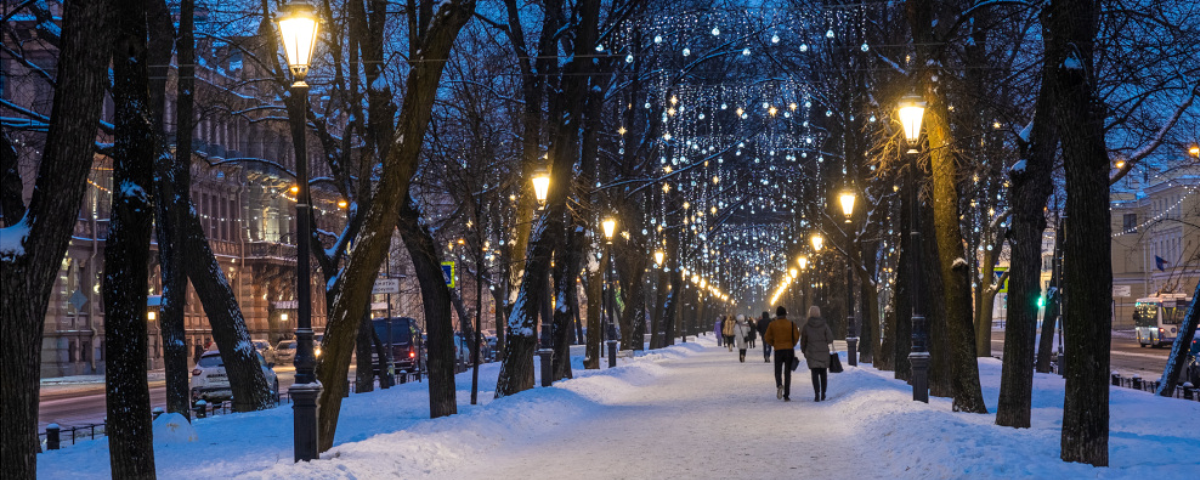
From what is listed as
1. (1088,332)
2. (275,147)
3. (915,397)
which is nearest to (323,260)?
(915,397)

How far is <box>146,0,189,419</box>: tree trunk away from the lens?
18.3 meters

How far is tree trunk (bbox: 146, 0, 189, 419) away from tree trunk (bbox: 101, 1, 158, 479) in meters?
8.69

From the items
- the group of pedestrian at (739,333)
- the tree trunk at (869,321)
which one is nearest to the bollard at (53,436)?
the tree trunk at (869,321)


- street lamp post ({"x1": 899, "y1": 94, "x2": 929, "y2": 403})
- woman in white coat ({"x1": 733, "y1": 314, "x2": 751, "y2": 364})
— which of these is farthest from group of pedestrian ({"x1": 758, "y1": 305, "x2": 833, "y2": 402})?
woman in white coat ({"x1": 733, "y1": 314, "x2": 751, "y2": 364})

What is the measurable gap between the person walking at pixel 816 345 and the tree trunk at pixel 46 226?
588 inches

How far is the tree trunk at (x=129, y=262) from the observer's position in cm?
945

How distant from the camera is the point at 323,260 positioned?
21.8 m

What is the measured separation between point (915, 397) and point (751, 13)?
44.8 feet

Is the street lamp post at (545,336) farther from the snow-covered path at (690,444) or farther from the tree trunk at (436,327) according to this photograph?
the tree trunk at (436,327)

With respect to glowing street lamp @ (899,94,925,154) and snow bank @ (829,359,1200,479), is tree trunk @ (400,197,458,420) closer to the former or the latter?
snow bank @ (829,359,1200,479)

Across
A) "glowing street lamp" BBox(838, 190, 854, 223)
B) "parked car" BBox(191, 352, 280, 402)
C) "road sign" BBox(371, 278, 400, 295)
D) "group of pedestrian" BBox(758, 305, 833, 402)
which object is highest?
"glowing street lamp" BBox(838, 190, 854, 223)

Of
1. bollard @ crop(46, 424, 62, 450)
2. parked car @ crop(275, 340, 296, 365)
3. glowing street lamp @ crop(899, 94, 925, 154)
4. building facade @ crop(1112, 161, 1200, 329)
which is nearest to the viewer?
glowing street lamp @ crop(899, 94, 925, 154)

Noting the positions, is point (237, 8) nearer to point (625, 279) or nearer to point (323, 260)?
point (323, 260)

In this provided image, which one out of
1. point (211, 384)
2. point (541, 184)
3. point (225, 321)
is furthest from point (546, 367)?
point (211, 384)
